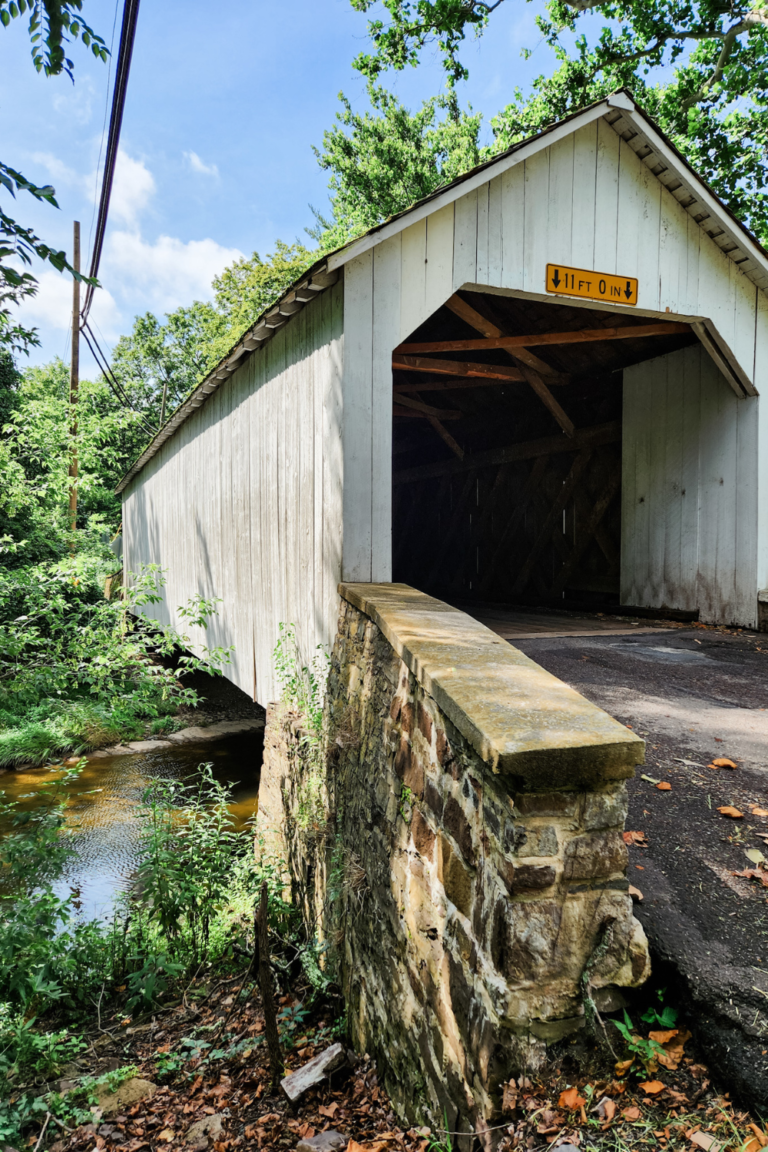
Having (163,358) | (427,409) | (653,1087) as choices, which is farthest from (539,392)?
(163,358)

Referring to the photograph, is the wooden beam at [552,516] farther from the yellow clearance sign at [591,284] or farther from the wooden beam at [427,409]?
the yellow clearance sign at [591,284]

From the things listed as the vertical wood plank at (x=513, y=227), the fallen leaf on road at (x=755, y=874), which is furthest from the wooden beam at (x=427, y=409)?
the fallen leaf on road at (x=755, y=874)

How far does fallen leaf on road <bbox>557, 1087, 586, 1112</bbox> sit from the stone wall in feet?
0.25

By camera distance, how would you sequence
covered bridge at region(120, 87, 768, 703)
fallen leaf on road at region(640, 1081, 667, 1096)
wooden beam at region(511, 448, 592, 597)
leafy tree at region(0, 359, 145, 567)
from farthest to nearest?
wooden beam at region(511, 448, 592, 597), leafy tree at region(0, 359, 145, 567), covered bridge at region(120, 87, 768, 703), fallen leaf on road at region(640, 1081, 667, 1096)

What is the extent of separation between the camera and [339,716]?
3.87 meters

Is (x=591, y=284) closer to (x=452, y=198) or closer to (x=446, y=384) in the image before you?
(x=452, y=198)

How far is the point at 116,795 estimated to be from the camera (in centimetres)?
895

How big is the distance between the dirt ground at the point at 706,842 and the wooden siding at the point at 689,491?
2.03m

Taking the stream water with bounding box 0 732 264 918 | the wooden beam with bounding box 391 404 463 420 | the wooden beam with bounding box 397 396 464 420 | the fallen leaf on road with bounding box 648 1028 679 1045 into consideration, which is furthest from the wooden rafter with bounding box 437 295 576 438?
the fallen leaf on road with bounding box 648 1028 679 1045

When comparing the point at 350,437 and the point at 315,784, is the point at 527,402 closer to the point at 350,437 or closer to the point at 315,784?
the point at 350,437

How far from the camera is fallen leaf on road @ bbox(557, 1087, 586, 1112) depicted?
1471 mm

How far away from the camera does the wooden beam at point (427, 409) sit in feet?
31.7

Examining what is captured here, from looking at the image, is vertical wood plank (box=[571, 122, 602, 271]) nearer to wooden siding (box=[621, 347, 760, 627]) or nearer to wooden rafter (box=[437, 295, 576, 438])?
wooden rafter (box=[437, 295, 576, 438])

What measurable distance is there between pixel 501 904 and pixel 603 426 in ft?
24.2
